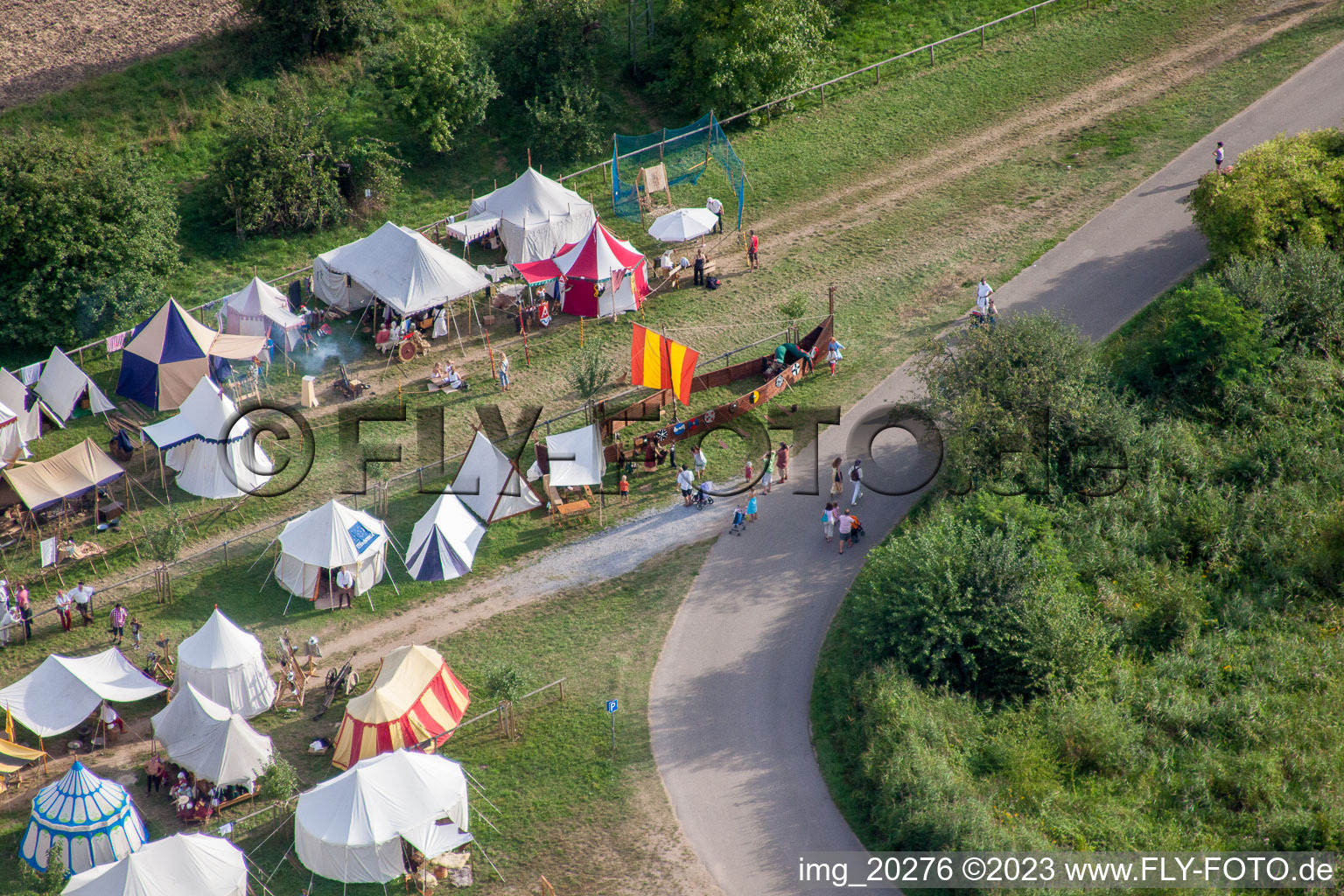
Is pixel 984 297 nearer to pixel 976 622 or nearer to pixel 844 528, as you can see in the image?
pixel 844 528

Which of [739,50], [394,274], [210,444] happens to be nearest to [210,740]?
[210,444]

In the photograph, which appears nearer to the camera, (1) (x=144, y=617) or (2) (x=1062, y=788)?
(2) (x=1062, y=788)

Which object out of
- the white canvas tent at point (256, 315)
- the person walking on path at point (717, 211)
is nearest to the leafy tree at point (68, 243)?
the white canvas tent at point (256, 315)

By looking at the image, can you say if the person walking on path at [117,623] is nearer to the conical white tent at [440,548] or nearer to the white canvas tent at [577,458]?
the conical white tent at [440,548]

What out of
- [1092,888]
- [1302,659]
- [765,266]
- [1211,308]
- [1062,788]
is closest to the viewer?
[1092,888]

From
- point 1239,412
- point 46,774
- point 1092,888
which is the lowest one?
point 1092,888

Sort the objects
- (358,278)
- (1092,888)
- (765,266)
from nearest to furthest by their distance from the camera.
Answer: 1. (1092,888)
2. (358,278)
3. (765,266)

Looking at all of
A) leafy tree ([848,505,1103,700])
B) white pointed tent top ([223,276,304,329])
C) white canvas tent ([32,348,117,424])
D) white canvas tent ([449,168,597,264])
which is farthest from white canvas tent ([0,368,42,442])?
leafy tree ([848,505,1103,700])

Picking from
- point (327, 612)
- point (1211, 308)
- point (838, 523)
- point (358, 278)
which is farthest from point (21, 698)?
point (1211, 308)

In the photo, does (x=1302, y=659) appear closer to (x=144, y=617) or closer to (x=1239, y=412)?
(x=1239, y=412)
